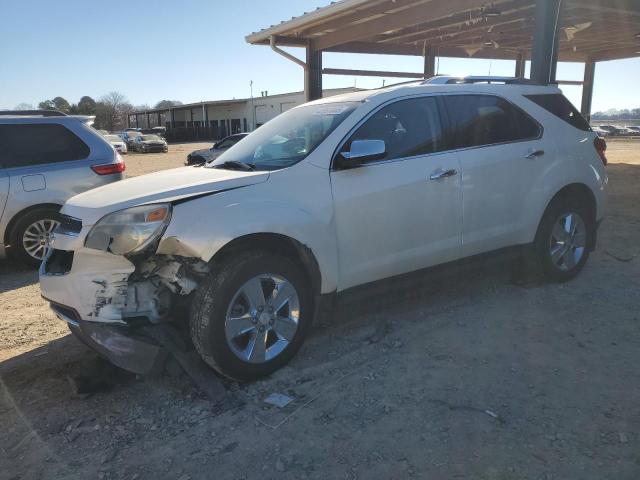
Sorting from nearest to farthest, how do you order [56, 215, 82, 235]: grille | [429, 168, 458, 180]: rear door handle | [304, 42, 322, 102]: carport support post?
[56, 215, 82, 235]: grille → [429, 168, 458, 180]: rear door handle → [304, 42, 322, 102]: carport support post

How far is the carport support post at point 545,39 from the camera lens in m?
7.25

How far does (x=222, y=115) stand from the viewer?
69250mm

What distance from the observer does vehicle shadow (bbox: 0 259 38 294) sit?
584cm

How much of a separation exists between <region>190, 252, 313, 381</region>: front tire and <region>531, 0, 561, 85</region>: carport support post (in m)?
5.62

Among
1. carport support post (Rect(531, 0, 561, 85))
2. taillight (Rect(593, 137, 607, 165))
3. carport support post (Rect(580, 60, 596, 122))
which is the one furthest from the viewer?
carport support post (Rect(580, 60, 596, 122))

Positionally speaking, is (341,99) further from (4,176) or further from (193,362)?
(4,176)

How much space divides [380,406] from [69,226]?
2.28m

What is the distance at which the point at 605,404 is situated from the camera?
10.2 feet

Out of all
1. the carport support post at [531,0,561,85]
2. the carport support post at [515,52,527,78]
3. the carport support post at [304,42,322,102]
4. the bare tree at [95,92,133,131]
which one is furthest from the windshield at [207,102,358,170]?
the bare tree at [95,92,133,131]

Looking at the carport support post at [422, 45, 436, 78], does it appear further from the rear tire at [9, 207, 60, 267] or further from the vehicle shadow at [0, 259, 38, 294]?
the vehicle shadow at [0, 259, 38, 294]

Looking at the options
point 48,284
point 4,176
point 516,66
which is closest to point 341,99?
point 48,284

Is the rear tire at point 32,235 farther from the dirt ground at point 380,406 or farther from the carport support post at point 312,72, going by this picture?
the carport support post at point 312,72

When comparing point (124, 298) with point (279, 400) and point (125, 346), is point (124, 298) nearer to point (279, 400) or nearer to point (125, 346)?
point (125, 346)

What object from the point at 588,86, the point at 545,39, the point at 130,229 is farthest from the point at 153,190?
the point at 588,86
